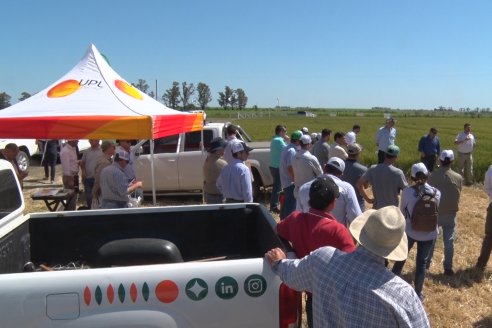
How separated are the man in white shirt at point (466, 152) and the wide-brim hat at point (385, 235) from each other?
12.2m

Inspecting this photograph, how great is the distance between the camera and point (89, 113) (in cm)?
581

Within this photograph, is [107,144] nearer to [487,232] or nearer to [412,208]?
[412,208]

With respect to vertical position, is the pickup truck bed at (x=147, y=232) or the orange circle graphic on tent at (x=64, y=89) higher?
the orange circle graphic on tent at (x=64, y=89)

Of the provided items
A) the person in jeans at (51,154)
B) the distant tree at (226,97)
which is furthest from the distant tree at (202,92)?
the person in jeans at (51,154)

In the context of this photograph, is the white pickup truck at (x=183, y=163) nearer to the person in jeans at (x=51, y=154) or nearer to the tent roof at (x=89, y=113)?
the tent roof at (x=89, y=113)

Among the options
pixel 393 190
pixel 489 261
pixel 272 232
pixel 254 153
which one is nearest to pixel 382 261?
pixel 272 232

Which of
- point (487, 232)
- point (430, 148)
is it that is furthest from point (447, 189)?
point (430, 148)

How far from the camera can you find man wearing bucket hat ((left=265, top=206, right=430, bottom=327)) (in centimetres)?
197

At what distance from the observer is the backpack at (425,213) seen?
487cm

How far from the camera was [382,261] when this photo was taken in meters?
2.10

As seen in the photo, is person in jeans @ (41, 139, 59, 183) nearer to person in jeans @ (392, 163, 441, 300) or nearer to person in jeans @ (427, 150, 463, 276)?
person in jeans @ (427, 150, 463, 276)

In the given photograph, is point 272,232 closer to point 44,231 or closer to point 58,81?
point 44,231

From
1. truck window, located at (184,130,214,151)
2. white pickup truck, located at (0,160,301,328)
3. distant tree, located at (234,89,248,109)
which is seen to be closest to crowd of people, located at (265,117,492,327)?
white pickup truck, located at (0,160,301,328)

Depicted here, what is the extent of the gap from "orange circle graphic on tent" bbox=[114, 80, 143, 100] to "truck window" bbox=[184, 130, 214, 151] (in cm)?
298
